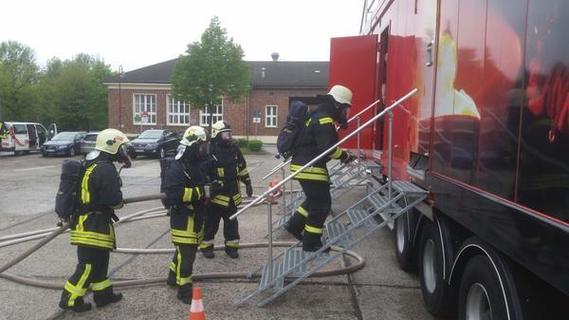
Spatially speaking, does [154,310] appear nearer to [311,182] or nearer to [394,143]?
[311,182]

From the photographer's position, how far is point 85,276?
4535 mm

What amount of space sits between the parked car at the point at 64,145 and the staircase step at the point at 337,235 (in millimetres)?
23851

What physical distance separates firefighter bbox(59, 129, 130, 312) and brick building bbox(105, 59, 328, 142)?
1496 inches

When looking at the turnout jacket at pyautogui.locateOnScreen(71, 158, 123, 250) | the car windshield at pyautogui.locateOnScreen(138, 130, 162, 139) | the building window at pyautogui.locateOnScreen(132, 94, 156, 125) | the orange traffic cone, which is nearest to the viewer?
the orange traffic cone

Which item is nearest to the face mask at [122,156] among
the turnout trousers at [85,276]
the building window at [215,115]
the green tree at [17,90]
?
the turnout trousers at [85,276]

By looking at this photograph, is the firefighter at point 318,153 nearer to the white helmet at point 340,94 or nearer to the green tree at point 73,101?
the white helmet at point 340,94

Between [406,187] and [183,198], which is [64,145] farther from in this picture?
[406,187]

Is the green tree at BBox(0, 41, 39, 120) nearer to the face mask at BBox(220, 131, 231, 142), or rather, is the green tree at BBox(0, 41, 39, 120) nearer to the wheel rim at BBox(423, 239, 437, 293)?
the face mask at BBox(220, 131, 231, 142)

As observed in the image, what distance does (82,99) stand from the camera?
164 ft

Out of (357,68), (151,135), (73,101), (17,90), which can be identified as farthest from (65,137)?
(17,90)

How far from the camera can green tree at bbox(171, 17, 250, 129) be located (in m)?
33.2

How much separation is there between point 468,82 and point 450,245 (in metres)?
1.24

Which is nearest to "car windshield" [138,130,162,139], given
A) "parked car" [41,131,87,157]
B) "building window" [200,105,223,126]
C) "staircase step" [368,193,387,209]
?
"parked car" [41,131,87,157]

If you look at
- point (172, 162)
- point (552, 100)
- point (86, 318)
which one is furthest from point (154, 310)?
point (552, 100)
